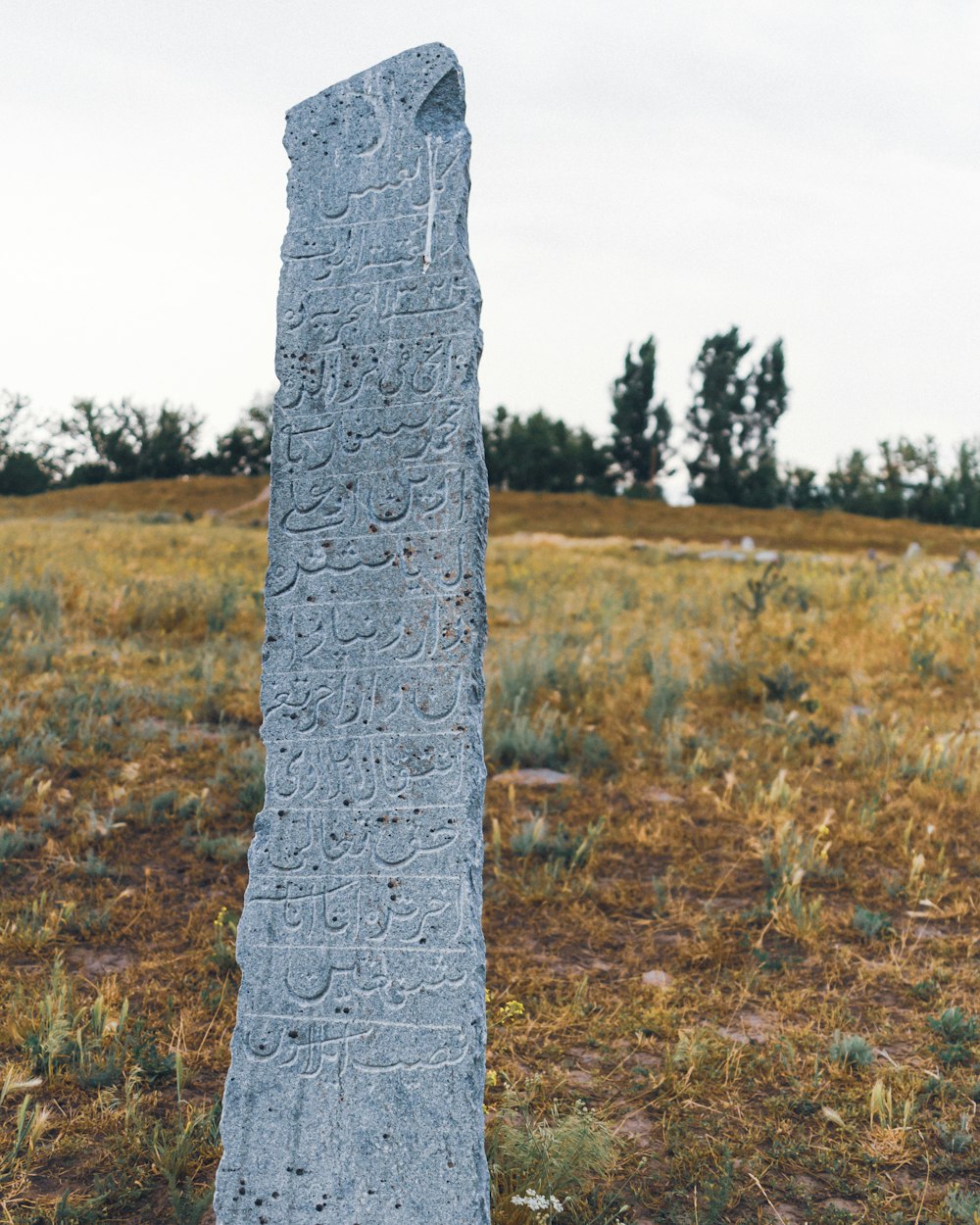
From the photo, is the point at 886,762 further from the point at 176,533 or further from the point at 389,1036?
the point at 176,533

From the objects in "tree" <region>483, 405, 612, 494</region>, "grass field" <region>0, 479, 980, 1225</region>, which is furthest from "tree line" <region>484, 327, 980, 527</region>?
"grass field" <region>0, 479, 980, 1225</region>

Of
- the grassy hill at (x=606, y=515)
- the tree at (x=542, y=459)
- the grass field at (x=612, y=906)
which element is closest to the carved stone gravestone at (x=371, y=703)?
the grass field at (x=612, y=906)

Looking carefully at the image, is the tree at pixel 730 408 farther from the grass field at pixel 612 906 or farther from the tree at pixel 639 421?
the grass field at pixel 612 906

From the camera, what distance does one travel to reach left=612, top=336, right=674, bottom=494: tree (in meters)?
57.9

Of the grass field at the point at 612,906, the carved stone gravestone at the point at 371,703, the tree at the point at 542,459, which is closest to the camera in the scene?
the carved stone gravestone at the point at 371,703

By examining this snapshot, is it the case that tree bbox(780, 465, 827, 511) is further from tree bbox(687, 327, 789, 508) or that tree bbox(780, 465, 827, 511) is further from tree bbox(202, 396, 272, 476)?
tree bbox(202, 396, 272, 476)

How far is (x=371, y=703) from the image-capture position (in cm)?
287

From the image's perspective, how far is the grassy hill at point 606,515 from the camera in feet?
120

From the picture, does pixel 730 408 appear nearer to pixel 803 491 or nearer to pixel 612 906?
pixel 803 491

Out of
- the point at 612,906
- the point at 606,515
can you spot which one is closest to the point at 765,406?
the point at 606,515

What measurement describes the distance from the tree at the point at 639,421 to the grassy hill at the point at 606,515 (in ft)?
38.9

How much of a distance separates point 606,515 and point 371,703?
4140 centimetres

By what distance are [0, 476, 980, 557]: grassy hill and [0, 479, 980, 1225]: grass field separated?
2719cm

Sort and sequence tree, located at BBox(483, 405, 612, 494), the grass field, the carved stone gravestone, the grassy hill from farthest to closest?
tree, located at BBox(483, 405, 612, 494), the grassy hill, the grass field, the carved stone gravestone
